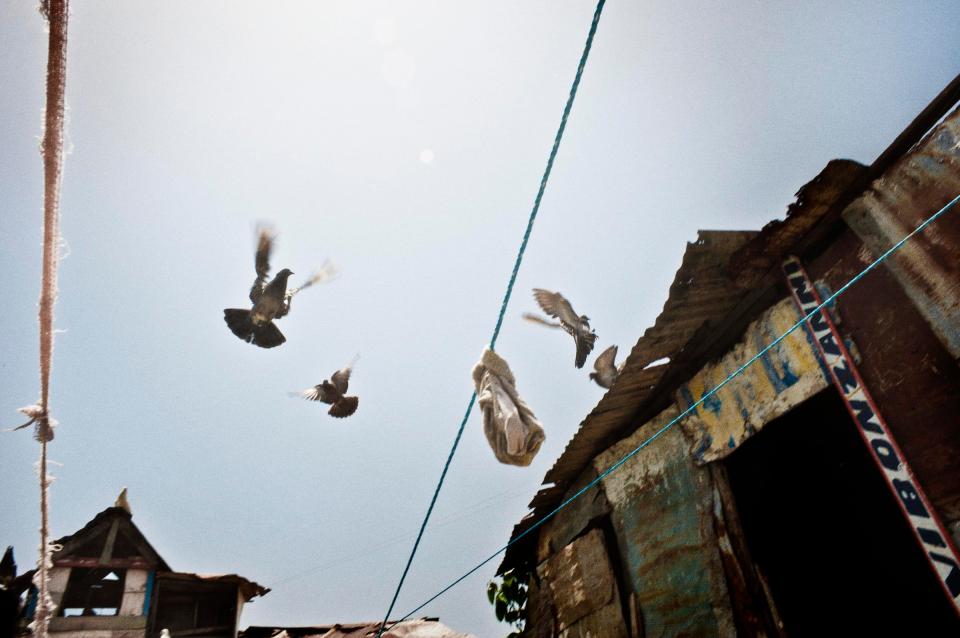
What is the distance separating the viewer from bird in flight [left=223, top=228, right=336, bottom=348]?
5500 millimetres

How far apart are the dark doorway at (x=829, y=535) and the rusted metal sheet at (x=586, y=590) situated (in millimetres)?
1531

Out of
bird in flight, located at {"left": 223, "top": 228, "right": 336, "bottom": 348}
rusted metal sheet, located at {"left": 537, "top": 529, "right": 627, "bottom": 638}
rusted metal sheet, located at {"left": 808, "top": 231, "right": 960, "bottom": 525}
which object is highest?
bird in flight, located at {"left": 223, "top": 228, "right": 336, "bottom": 348}

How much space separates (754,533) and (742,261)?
7.76 ft

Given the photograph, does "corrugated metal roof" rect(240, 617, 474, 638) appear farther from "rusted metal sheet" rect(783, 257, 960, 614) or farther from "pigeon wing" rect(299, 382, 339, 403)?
"rusted metal sheet" rect(783, 257, 960, 614)

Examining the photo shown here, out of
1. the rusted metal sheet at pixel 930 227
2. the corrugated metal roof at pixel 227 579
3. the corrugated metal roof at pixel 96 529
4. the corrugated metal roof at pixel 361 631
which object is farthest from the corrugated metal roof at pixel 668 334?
the corrugated metal roof at pixel 96 529

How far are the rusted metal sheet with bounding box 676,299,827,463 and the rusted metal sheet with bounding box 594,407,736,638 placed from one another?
304 millimetres

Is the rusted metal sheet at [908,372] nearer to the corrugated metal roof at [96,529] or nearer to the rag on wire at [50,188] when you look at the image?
the rag on wire at [50,188]

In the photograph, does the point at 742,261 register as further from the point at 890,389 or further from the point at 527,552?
the point at 527,552

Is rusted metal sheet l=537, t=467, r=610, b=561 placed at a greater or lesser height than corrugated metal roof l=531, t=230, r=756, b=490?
lesser

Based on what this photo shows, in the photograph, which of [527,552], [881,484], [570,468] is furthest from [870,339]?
[527,552]

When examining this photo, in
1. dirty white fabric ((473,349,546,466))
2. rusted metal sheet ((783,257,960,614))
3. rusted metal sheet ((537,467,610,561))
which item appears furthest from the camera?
rusted metal sheet ((537,467,610,561))

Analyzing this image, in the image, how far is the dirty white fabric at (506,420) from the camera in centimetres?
275

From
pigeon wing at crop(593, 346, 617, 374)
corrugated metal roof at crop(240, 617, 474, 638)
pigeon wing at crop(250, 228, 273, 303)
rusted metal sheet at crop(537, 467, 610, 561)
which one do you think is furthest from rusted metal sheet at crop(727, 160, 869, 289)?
corrugated metal roof at crop(240, 617, 474, 638)

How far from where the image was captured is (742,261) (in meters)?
3.61
